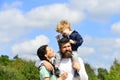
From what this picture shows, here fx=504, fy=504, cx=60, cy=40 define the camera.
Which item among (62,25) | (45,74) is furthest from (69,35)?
(45,74)

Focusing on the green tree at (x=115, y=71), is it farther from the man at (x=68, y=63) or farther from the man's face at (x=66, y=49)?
the man's face at (x=66, y=49)

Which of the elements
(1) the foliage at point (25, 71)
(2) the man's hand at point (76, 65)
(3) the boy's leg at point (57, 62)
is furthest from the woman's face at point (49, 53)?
(1) the foliage at point (25, 71)

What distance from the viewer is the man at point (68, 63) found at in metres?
10.1

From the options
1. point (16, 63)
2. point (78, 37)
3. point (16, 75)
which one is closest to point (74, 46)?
point (78, 37)

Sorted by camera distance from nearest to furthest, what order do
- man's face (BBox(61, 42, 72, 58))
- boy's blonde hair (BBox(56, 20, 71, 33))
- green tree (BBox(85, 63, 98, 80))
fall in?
man's face (BBox(61, 42, 72, 58)) → boy's blonde hair (BBox(56, 20, 71, 33)) → green tree (BBox(85, 63, 98, 80))

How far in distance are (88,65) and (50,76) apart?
85.9 meters

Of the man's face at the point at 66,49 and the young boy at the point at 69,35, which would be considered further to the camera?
the young boy at the point at 69,35

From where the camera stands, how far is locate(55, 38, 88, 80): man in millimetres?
10077

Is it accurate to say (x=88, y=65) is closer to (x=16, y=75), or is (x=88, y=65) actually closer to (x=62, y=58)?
(x=16, y=75)

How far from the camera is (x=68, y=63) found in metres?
10.2

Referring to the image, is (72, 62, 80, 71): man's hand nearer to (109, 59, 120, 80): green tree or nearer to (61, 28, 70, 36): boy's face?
(61, 28, 70, 36): boy's face

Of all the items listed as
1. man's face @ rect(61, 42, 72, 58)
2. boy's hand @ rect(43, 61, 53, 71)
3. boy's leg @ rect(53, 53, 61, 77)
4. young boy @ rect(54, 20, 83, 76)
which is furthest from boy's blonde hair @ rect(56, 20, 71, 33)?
boy's hand @ rect(43, 61, 53, 71)

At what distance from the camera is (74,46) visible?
34.2ft

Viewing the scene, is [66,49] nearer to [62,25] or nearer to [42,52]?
[42,52]
